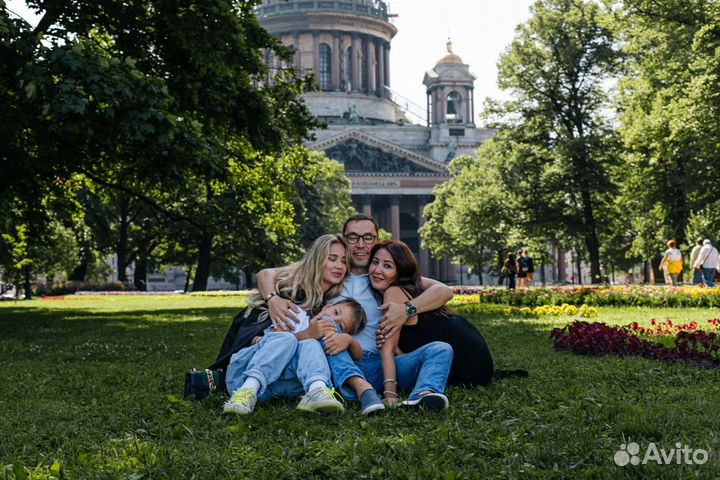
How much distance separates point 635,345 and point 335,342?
168 inches

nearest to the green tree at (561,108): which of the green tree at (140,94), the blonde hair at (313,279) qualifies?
the green tree at (140,94)

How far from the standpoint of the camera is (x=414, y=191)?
270ft

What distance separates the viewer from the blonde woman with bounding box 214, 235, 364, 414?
239 inches

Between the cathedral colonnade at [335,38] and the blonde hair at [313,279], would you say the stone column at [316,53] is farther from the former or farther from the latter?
the blonde hair at [313,279]

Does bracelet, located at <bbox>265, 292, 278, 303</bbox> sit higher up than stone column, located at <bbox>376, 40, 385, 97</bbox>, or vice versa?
stone column, located at <bbox>376, 40, 385, 97</bbox>

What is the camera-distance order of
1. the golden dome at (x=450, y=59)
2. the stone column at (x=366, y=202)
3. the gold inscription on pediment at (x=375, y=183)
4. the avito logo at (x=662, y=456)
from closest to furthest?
the avito logo at (x=662, y=456) → the gold inscription on pediment at (x=375, y=183) → the stone column at (x=366, y=202) → the golden dome at (x=450, y=59)

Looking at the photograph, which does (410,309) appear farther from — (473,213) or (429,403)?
(473,213)

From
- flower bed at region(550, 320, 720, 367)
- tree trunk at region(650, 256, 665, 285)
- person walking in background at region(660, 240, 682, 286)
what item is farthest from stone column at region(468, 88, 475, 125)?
flower bed at region(550, 320, 720, 367)

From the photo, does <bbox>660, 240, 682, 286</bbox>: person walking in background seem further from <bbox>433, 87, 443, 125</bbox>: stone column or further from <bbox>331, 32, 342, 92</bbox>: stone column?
<bbox>331, 32, 342, 92</bbox>: stone column

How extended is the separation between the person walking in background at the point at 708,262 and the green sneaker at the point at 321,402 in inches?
833

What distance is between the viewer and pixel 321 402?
5879 millimetres

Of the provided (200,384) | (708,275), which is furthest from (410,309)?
(708,275)

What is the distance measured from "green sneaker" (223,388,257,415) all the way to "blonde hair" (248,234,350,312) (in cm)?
98

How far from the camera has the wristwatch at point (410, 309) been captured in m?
6.68
